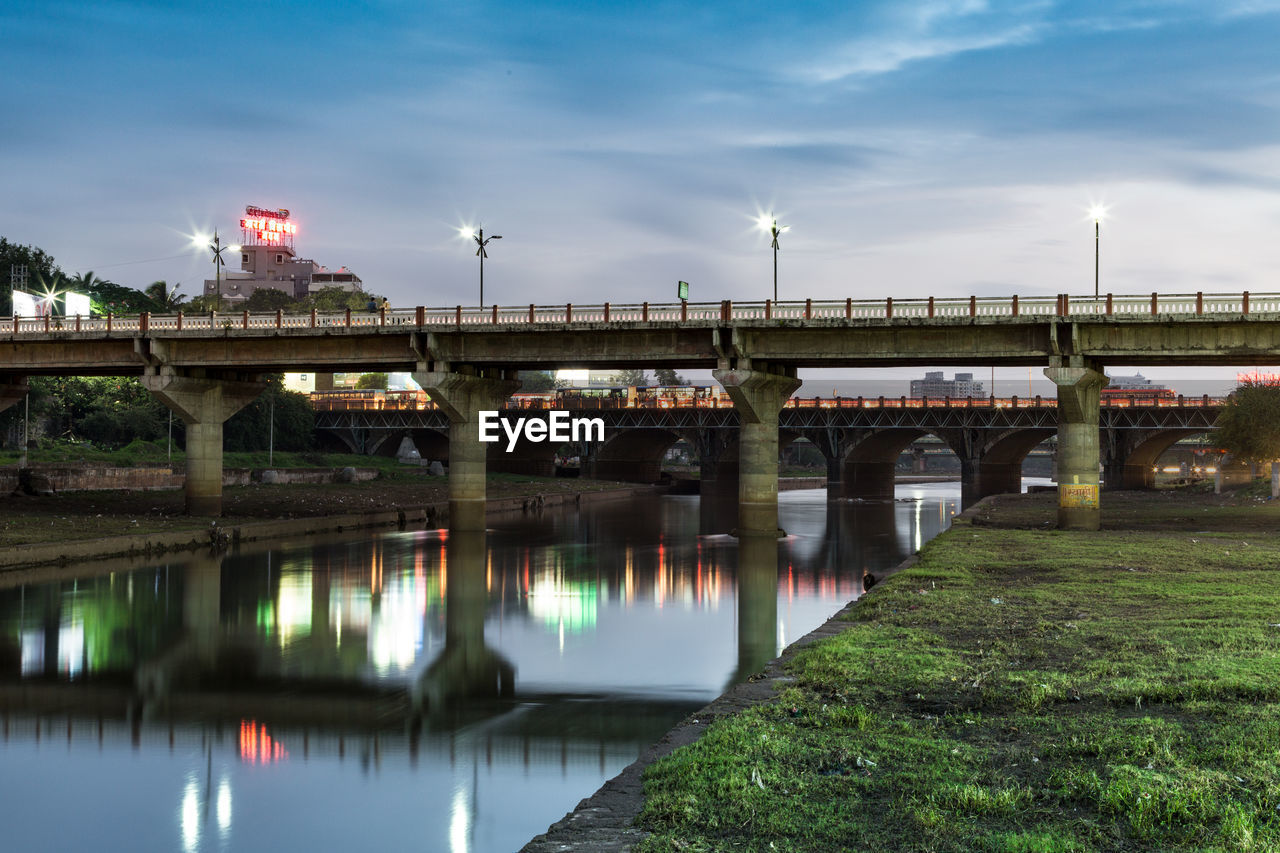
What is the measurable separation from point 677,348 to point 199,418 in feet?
81.4

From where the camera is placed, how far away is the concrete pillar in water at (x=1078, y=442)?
49.5m

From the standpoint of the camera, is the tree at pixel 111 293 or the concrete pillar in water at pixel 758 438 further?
the tree at pixel 111 293

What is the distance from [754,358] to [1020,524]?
584 inches

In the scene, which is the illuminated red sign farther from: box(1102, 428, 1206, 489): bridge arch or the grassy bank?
box(1102, 428, 1206, 489): bridge arch

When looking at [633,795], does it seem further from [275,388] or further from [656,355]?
[275,388]

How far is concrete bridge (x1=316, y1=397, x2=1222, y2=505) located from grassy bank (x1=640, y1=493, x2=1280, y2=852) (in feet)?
336

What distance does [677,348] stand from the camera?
5431 cm

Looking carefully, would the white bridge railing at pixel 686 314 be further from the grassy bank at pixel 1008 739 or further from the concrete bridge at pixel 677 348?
the grassy bank at pixel 1008 739

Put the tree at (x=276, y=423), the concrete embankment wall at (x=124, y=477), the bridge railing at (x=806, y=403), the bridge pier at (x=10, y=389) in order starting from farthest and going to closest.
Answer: the bridge railing at (x=806, y=403), the tree at (x=276, y=423), the bridge pier at (x=10, y=389), the concrete embankment wall at (x=124, y=477)

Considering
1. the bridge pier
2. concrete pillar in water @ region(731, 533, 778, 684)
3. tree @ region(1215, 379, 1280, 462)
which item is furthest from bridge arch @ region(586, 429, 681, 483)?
concrete pillar in water @ region(731, 533, 778, 684)

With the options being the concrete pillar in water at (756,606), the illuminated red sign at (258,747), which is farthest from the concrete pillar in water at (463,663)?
the concrete pillar in water at (756,606)

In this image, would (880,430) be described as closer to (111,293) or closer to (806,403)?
(806,403)

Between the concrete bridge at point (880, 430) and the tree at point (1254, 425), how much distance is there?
106 ft

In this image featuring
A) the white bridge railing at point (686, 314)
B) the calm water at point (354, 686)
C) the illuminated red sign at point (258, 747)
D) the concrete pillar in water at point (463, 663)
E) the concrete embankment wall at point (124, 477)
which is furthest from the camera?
the concrete embankment wall at point (124, 477)
